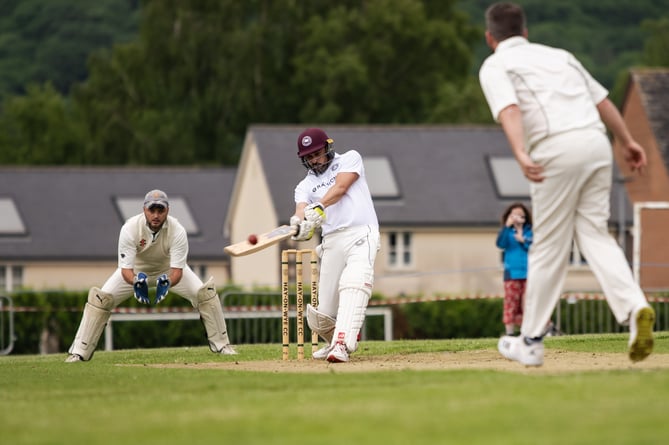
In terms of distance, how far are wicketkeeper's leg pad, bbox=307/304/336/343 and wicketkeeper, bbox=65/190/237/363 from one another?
1.85 meters

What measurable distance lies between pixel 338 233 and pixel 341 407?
4485 mm

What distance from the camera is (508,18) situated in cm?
1007

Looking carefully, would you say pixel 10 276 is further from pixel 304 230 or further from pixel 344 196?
pixel 304 230

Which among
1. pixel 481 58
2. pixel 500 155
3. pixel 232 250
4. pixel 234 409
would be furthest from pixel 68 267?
pixel 481 58

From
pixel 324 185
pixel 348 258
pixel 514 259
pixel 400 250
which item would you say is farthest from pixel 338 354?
pixel 400 250

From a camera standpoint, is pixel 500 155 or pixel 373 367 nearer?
pixel 373 367

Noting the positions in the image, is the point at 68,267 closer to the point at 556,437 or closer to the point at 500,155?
the point at 500,155

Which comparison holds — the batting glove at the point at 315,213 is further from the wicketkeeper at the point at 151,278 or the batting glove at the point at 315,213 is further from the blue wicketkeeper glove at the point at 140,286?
the blue wicketkeeper glove at the point at 140,286

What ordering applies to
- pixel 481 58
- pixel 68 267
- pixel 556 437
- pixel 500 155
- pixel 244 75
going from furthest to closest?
pixel 481 58 < pixel 244 75 < pixel 68 267 < pixel 500 155 < pixel 556 437

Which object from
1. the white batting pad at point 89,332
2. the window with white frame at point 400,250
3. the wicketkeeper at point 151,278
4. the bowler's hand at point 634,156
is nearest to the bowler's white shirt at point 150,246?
the wicketkeeper at point 151,278

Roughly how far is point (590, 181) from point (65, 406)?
3.57m

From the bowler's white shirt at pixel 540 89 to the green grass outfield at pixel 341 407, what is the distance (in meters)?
1.58

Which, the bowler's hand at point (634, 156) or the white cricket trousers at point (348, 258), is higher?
the bowler's hand at point (634, 156)

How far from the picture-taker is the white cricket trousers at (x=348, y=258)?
12.3 metres
